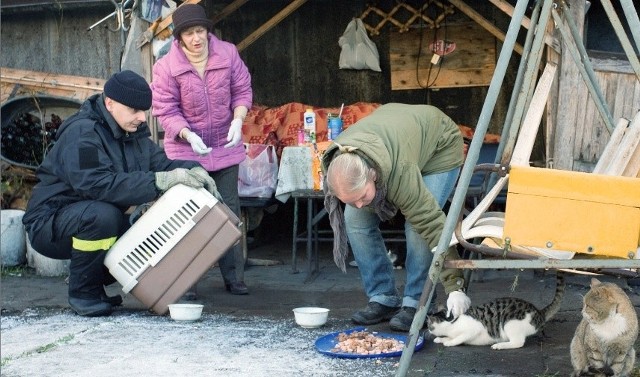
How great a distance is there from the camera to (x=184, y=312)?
205 inches

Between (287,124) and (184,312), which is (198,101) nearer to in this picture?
(184,312)

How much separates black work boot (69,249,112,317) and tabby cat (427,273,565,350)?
6.30 ft

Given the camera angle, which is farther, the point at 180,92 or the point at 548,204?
the point at 180,92

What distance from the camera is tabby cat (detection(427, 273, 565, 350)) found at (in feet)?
15.0

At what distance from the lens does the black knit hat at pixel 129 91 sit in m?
5.18

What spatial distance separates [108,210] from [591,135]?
3481 mm

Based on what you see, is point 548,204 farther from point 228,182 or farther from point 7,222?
point 7,222

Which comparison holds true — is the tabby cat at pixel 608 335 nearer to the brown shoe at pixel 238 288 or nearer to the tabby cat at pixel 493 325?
the tabby cat at pixel 493 325

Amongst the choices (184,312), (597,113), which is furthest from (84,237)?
(597,113)

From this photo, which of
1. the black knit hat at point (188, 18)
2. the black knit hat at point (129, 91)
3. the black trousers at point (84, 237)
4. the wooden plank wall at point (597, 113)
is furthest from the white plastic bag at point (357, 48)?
the black trousers at point (84, 237)

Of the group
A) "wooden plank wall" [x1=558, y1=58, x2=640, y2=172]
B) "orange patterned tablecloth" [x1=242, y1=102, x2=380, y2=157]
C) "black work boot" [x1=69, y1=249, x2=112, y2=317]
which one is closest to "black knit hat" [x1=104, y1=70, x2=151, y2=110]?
"black work boot" [x1=69, y1=249, x2=112, y2=317]

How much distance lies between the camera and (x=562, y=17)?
4594 mm

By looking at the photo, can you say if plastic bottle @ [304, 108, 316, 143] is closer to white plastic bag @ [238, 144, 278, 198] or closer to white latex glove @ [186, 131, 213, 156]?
white plastic bag @ [238, 144, 278, 198]

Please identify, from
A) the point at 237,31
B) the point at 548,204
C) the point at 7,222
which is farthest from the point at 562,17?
the point at 237,31
